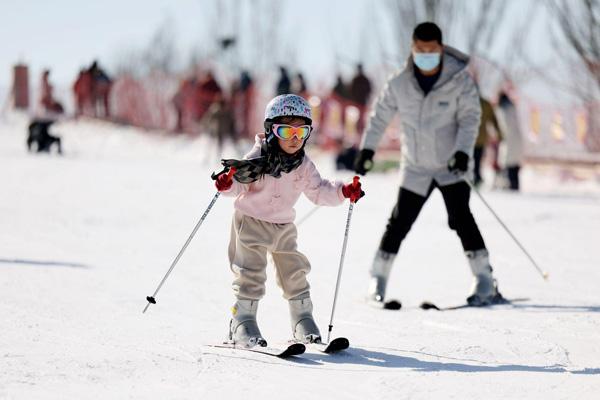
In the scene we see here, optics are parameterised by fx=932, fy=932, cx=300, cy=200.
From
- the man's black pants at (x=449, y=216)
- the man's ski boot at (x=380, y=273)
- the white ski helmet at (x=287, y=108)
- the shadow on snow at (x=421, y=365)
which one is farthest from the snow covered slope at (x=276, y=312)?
the white ski helmet at (x=287, y=108)

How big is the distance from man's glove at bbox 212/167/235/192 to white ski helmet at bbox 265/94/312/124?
12.9 inches

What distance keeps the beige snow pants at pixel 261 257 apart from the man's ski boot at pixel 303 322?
39 millimetres

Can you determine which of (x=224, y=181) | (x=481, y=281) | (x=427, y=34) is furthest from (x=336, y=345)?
(x=427, y=34)

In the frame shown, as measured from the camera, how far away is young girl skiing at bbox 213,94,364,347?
4.29 meters

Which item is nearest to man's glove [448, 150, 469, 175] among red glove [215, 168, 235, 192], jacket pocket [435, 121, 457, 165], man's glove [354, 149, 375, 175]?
jacket pocket [435, 121, 457, 165]

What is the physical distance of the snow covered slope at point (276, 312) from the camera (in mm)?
3674

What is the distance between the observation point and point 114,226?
9859mm

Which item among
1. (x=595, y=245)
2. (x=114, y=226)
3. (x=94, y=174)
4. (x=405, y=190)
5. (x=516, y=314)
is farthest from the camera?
(x=94, y=174)

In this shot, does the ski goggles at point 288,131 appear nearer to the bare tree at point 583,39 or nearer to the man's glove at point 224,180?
the man's glove at point 224,180

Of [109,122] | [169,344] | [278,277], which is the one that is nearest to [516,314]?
[278,277]

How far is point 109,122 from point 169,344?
31127mm

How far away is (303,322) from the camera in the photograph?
4.41 metres

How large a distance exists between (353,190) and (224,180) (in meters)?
0.63

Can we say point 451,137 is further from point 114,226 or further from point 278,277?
point 114,226
